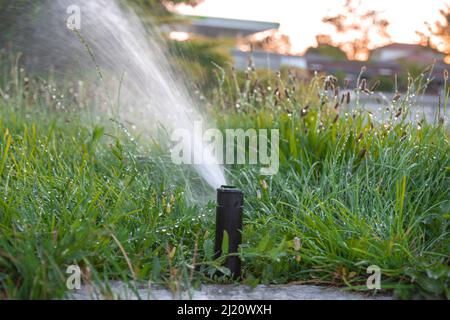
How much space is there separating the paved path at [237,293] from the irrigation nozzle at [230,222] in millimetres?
111

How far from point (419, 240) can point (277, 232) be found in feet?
2.25

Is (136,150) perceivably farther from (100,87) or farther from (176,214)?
(100,87)

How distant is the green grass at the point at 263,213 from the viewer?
93.8 inches

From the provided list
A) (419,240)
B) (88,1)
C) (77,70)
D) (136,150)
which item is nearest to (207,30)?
(77,70)

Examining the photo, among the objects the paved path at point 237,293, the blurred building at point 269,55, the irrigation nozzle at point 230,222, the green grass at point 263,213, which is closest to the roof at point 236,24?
the blurred building at point 269,55

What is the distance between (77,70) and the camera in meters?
7.24

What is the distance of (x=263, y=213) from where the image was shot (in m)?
3.20

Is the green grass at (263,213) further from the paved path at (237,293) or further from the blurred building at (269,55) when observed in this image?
the blurred building at (269,55)

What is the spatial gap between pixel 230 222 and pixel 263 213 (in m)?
0.69

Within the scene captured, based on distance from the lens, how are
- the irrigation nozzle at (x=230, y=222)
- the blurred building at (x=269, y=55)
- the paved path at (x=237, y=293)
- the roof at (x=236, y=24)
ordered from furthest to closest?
the roof at (x=236, y=24) < the blurred building at (x=269, y=55) < the irrigation nozzle at (x=230, y=222) < the paved path at (x=237, y=293)

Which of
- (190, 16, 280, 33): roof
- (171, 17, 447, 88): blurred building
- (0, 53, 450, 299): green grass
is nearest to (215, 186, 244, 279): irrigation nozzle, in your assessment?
(0, 53, 450, 299): green grass

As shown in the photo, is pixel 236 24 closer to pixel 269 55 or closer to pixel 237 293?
pixel 269 55

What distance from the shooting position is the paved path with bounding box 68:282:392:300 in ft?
7.49

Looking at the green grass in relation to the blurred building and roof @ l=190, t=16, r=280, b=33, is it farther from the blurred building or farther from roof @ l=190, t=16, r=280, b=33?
roof @ l=190, t=16, r=280, b=33
